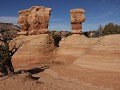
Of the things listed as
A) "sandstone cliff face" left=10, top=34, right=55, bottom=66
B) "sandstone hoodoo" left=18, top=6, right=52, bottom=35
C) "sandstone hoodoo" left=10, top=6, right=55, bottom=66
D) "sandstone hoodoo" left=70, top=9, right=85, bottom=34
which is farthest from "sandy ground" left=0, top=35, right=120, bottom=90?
"sandstone hoodoo" left=18, top=6, right=52, bottom=35

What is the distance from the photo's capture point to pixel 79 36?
36.7m

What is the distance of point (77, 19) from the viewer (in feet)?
125

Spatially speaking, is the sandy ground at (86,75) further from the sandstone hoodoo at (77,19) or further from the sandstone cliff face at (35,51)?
the sandstone cliff face at (35,51)

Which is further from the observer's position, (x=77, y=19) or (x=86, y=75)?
(x=77, y=19)

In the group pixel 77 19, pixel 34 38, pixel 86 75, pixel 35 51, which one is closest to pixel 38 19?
pixel 34 38

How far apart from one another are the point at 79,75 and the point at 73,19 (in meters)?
16.2

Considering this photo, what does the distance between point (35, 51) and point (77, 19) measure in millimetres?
8078

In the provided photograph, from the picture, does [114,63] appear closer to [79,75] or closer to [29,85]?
[79,75]

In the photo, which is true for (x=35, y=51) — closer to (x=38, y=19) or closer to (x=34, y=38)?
(x=34, y=38)

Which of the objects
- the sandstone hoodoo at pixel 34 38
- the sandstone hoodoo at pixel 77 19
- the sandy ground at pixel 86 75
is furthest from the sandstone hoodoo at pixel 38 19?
the sandy ground at pixel 86 75

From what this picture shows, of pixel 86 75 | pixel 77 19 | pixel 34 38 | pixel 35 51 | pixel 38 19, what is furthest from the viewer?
pixel 38 19

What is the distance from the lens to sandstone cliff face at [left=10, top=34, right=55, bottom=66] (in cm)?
3619

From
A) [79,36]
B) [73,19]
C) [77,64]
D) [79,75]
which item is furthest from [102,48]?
[73,19]

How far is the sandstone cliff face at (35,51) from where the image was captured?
3619 centimetres
